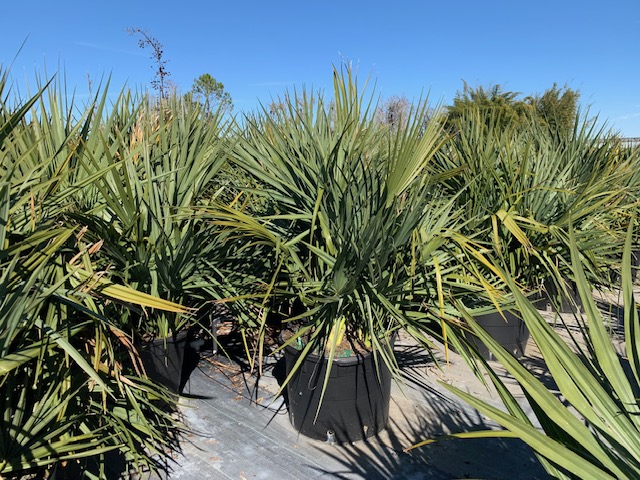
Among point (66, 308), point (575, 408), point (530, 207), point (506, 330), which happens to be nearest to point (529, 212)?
point (530, 207)

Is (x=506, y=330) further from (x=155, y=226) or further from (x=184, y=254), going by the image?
(x=155, y=226)

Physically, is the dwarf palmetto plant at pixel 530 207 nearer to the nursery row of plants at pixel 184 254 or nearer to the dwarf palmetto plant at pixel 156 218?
the nursery row of plants at pixel 184 254

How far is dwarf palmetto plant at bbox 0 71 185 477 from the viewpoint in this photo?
1494 millimetres

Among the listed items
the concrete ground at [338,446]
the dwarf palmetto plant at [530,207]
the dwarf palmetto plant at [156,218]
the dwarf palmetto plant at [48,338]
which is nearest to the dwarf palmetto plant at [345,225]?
the dwarf palmetto plant at [156,218]

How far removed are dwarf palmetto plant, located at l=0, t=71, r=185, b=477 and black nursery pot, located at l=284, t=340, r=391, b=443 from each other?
0.78 meters

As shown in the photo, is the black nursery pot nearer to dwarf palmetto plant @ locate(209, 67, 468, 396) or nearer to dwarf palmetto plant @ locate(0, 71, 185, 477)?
dwarf palmetto plant @ locate(209, 67, 468, 396)

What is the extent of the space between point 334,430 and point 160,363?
3.38 ft

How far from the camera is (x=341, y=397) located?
95.1 inches

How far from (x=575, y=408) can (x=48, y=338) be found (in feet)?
5.48

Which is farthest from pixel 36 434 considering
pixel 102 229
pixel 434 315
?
pixel 434 315

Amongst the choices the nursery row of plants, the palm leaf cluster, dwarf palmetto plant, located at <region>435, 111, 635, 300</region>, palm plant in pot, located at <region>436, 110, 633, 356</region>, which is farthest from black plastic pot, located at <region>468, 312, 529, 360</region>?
the palm leaf cluster

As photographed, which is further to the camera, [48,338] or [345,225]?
[345,225]

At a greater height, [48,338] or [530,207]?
[530,207]

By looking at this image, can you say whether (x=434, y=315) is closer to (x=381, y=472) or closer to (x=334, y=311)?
(x=334, y=311)
